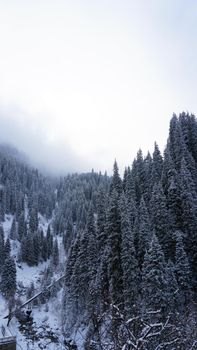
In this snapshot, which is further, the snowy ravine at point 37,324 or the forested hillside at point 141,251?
the snowy ravine at point 37,324

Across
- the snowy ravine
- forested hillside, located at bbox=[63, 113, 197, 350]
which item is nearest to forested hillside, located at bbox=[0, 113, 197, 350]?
forested hillside, located at bbox=[63, 113, 197, 350]

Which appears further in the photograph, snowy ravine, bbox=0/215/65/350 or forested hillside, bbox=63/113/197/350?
snowy ravine, bbox=0/215/65/350

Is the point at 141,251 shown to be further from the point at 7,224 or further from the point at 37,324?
the point at 7,224

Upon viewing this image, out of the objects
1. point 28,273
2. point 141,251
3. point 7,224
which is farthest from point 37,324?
point 7,224

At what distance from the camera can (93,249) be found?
5328 cm

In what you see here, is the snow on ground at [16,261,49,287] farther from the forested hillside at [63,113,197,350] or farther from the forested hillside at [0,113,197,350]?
the forested hillside at [63,113,197,350]

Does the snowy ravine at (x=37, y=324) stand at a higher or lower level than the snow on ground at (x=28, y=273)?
lower

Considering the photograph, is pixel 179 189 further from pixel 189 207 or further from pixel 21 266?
pixel 21 266

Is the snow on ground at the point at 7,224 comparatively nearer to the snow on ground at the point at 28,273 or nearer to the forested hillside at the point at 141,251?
the snow on ground at the point at 28,273

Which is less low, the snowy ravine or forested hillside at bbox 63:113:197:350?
forested hillside at bbox 63:113:197:350

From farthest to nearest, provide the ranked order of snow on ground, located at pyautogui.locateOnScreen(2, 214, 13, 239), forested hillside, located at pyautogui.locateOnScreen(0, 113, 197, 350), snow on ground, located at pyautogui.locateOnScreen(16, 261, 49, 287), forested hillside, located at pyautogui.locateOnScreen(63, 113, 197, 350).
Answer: snow on ground, located at pyautogui.locateOnScreen(2, 214, 13, 239) → snow on ground, located at pyautogui.locateOnScreen(16, 261, 49, 287) → forested hillside, located at pyautogui.locateOnScreen(63, 113, 197, 350) → forested hillside, located at pyautogui.locateOnScreen(0, 113, 197, 350)

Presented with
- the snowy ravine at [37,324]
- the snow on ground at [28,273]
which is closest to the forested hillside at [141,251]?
the snowy ravine at [37,324]

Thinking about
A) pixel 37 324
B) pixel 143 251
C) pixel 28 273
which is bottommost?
pixel 37 324

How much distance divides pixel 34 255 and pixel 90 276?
223 ft
